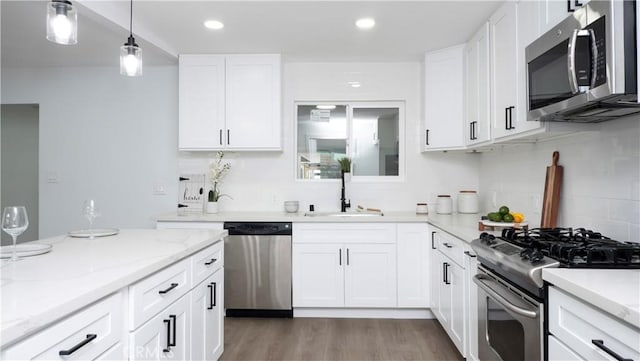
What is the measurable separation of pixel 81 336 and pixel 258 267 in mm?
2320

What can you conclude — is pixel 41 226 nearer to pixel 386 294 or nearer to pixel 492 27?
pixel 386 294

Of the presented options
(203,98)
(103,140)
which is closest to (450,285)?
(203,98)

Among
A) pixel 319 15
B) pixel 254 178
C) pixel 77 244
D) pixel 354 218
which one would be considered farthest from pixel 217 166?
pixel 77 244

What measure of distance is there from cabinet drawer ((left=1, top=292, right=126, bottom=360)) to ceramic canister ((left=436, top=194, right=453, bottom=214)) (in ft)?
9.81

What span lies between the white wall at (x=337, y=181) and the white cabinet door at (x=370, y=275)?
2.20 ft

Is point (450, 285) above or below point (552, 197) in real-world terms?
below

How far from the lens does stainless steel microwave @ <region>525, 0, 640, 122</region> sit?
1365 mm

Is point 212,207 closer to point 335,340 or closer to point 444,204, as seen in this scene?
point 335,340

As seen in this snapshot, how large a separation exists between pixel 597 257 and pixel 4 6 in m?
3.67

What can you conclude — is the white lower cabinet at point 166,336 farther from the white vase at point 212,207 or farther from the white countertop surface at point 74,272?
the white vase at point 212,207

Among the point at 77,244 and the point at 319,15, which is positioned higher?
the point at 319,15

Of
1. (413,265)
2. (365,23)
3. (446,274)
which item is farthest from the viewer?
(413,265)

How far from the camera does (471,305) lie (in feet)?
7.47

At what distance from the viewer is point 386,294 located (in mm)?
3389
